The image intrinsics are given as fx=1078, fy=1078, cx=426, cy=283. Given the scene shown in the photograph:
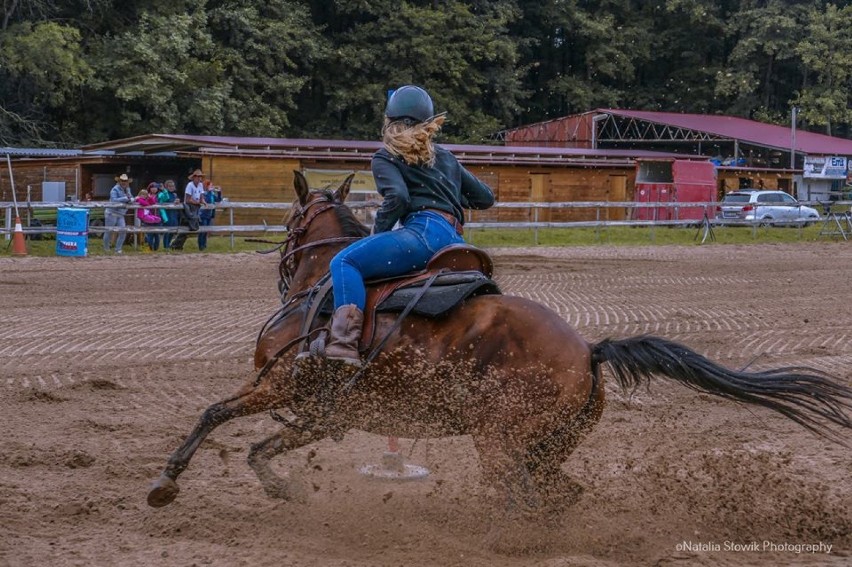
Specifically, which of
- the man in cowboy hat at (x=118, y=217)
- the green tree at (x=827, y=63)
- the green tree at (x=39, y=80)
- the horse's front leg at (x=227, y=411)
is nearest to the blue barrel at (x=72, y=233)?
the man in cowboy hat at (x=118, y=217)

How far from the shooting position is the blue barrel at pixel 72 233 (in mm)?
20562

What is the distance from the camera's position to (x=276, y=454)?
20.5ft

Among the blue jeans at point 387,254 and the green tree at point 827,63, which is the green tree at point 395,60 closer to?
the green tree at point 827,63

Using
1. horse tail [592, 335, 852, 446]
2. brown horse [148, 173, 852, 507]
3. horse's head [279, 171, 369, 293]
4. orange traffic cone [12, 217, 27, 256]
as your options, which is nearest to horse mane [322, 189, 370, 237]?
horse's head [279, 171, 369, 293]

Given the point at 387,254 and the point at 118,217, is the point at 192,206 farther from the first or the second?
the point at 387,254

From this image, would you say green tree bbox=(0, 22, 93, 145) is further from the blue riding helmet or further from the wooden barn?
the blue riding helmet

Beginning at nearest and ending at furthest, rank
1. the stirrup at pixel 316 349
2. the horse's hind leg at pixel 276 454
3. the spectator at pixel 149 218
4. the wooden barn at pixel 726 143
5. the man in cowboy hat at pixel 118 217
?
the stirrup at pixel 316 349
the horse's hind leg at pixel 276 454
the man in cowboy hat at pixel 118 217
the spectator at pixel 149 218
the wooden barn at pixel 726 143

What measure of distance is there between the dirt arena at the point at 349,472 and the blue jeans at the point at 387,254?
1.28 m

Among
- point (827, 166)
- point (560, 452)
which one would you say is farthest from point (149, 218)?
point (827, 166)

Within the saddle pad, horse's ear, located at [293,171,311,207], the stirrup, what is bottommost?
the stirrup

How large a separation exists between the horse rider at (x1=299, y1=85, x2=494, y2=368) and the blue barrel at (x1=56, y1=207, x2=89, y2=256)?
15.8m

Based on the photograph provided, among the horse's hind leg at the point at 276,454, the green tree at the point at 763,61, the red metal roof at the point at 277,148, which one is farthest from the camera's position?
the green tree at the point at 763,61

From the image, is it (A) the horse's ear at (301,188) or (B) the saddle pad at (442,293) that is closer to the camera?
(B) the saddle pad at (442,293)

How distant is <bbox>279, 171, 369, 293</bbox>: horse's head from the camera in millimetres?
6613
